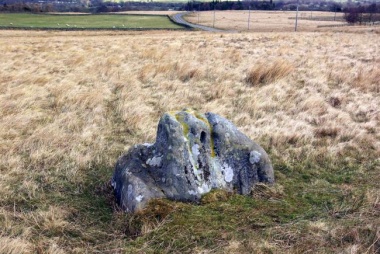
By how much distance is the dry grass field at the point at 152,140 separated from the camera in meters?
4.70

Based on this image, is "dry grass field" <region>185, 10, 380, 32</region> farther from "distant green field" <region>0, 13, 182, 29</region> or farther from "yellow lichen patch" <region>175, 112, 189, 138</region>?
"yellow lichen patch" <region>175, 112, 189, 138</region>

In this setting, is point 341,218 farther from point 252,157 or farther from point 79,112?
point 79,112

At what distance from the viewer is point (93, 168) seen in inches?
266

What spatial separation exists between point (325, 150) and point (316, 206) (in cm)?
219

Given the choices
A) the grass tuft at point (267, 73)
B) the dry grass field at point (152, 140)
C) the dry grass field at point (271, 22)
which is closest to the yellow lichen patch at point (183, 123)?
the dry grass field at point (152, 140)

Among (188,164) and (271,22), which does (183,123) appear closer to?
(188,164)

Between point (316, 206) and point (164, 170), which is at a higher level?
point (164, 170)

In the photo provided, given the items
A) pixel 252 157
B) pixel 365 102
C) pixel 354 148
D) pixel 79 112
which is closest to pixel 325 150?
pixel 354 148

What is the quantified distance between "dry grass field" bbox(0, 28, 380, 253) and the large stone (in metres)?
0.20

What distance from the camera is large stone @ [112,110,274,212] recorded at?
213 inches

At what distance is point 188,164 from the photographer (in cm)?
550

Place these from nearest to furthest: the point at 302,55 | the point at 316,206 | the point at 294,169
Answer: the point at 316,206 < the point at 294,169 < the point at 302,55

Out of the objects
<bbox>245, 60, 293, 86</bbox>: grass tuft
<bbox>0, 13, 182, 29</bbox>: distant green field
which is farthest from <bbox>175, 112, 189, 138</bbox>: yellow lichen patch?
<bbox>0, 13, 182, 29</bbox>: distant green field

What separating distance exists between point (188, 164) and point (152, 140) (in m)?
2.73
